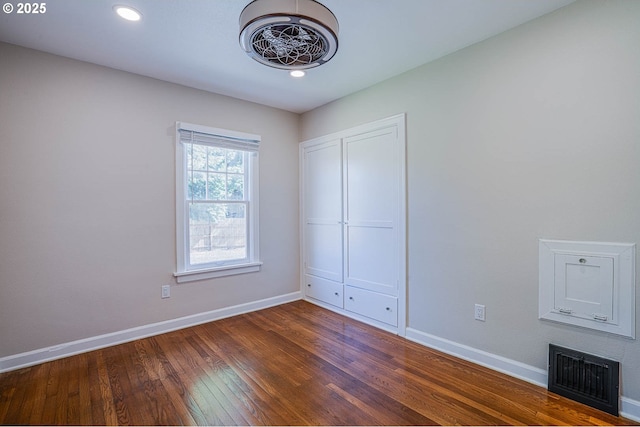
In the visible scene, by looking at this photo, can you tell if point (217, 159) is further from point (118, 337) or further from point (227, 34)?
point (118, 337)

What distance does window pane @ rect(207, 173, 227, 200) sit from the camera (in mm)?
3468

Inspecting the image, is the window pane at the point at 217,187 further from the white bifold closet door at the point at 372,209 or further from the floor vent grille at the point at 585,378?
the floor vent grille at the point at 585,378

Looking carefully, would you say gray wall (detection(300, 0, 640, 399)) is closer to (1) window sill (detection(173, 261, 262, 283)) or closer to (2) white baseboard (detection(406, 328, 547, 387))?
(2) white baseboard (detection(406, 328, 547, 387))

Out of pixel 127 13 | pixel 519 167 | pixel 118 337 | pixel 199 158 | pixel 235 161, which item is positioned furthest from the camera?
pixel 235 161

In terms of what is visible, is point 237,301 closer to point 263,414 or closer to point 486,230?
point 263,414

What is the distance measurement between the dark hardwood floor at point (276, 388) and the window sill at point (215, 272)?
634 millimetres

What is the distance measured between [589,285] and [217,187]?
343 centimetres

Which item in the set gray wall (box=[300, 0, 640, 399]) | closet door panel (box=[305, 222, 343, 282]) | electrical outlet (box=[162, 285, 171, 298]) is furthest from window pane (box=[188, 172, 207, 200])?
gray wall (box=[300, 0, 640, 399])

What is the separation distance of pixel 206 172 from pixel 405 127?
87.4 inches

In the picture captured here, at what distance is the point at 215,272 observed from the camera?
347 cm

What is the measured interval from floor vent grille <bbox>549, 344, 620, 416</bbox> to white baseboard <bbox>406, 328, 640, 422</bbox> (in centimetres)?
7

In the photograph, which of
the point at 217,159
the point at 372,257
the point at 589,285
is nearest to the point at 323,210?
the point at 372,257

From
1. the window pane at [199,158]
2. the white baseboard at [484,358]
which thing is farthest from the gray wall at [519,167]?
the window pane at [199,158]

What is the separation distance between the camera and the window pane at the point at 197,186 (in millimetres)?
3324
